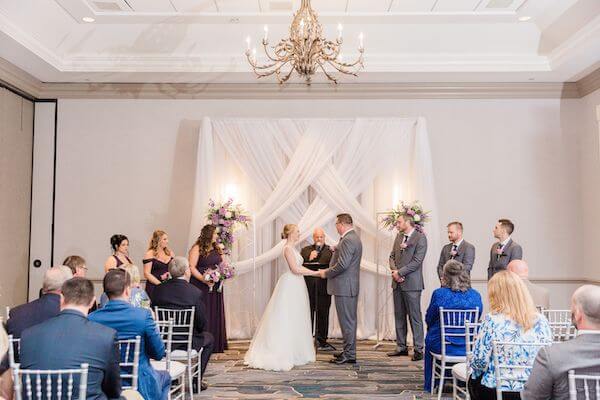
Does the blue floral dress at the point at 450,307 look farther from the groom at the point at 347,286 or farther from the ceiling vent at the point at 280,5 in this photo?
the ceiling vent at the point at 280,5

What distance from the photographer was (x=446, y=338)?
226 inches

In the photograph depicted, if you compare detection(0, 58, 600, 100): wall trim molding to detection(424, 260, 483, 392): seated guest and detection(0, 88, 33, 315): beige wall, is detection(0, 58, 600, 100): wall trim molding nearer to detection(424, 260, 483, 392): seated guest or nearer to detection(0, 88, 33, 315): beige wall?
detection(0, 88, 33, 315): beige wall

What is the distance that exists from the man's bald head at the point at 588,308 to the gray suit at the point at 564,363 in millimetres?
47

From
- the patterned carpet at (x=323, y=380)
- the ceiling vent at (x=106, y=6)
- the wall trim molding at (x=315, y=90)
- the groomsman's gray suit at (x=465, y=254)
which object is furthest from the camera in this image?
the wall trim molding at (x=315, y=90)

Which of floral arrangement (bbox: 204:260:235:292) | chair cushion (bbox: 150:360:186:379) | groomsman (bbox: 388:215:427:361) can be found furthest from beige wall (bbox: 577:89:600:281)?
chair cushion (bbox: 150:360:186:379)

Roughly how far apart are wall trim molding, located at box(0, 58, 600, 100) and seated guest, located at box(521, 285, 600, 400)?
22.6 feet

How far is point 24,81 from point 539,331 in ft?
24.9

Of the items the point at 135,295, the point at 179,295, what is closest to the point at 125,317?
the point at 135,295

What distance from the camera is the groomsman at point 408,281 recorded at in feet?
25.2

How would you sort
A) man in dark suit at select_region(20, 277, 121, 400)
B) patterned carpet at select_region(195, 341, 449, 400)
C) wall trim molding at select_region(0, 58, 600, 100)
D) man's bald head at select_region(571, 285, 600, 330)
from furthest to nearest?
wall trim molding at select_region(0, 58, 600, 100) → patterned carpet at select_region(195, 341, 449, 400) → man in dark suit at select_region(20, 277, 121, 400) → man's bald head at select_region(571, 285, 600, 330)

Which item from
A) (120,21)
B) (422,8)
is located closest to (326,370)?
(422,8)

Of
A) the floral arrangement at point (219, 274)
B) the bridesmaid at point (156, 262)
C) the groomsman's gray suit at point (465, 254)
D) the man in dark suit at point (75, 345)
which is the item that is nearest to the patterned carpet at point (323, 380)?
the floral arrangement at point (219, 274)

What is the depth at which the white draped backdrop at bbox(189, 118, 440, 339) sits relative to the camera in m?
9.20

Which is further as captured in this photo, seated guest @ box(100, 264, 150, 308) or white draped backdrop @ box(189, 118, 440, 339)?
white draped backdrop @ box(189, 118, 440, 339)
